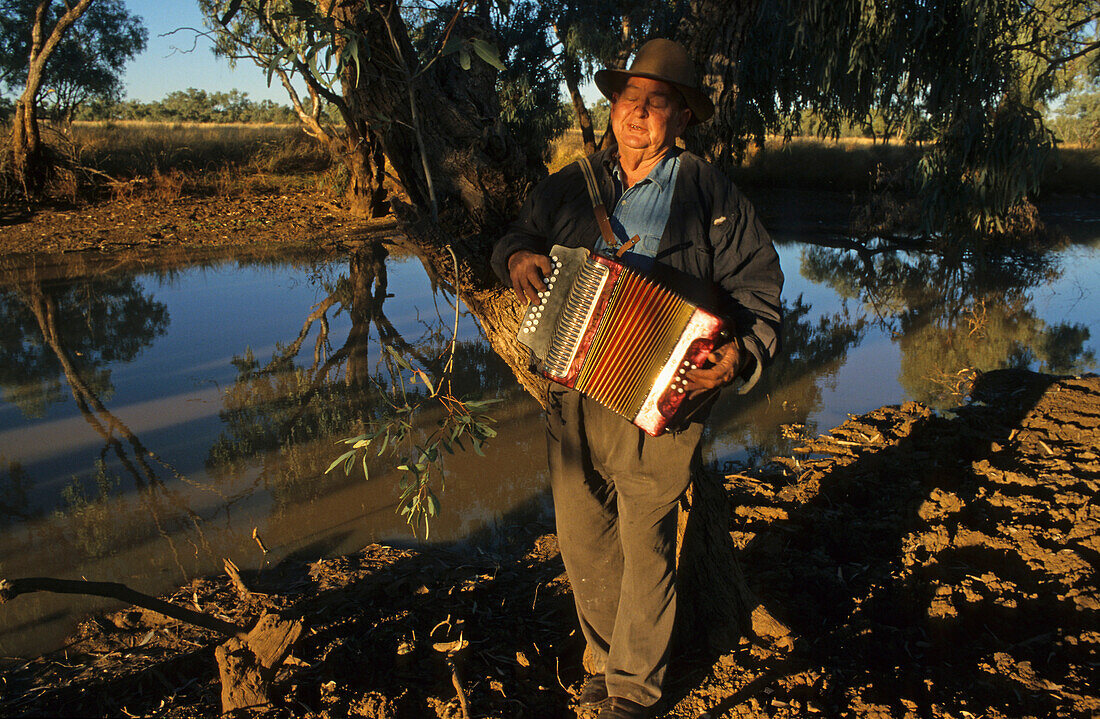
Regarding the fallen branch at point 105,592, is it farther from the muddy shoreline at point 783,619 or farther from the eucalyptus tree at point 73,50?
the eucalyptus tree at point 73,50

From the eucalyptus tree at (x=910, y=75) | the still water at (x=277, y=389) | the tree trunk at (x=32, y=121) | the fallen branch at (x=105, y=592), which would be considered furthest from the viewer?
the tree trunk at (x=32, y=121)

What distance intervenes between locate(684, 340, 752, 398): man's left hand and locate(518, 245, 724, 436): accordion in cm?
3

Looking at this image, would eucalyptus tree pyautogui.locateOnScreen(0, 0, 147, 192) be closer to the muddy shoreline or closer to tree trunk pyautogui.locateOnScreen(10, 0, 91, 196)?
tree trunk pyautogui.locateOnScreen(10, 0, 91, 196)

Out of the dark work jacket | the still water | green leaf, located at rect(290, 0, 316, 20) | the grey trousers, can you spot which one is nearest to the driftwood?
the still water

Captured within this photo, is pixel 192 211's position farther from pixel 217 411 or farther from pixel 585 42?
pixel 217 411

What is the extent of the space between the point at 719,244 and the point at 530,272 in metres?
0.61

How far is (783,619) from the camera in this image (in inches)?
116

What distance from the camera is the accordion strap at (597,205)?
2.30 m

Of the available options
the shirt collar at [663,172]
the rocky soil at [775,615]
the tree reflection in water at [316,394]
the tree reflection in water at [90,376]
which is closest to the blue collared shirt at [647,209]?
the shirt collar at [663,172]

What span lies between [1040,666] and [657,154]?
239cm

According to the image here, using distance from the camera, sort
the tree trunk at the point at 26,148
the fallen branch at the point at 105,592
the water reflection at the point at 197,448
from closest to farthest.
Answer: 1. the fallen branch at the point at 105,592
2. the water reflection at the point at 197,448
3. the tree trunk at the point at 26,148

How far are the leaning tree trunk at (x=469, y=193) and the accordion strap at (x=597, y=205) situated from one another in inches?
20.9

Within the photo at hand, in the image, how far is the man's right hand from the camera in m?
2.33

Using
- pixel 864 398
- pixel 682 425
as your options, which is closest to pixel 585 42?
pixel 864 398
